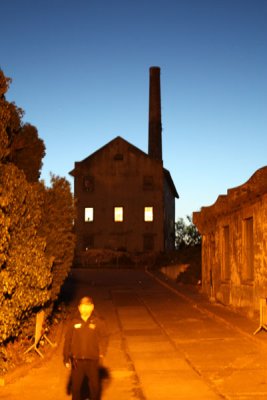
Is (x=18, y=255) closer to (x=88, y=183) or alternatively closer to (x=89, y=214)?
(x=89, y=214)

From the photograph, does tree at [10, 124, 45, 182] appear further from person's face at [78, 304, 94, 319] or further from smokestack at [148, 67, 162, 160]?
smokestack at [148, 67, 162, 160]

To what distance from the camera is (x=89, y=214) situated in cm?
5850

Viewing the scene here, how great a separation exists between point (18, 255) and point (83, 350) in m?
4.35

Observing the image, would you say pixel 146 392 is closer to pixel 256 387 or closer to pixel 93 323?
pixel 256 387

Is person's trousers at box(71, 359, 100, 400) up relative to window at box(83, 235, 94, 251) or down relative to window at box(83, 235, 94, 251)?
down

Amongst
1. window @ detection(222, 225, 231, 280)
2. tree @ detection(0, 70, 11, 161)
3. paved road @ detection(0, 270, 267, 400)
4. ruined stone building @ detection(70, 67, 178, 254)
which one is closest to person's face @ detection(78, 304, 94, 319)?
paved road @ detection(0, 270, 267, 400)

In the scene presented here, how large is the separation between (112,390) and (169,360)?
2882 mm

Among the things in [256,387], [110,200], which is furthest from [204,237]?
[110,200]

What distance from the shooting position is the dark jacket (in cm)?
721

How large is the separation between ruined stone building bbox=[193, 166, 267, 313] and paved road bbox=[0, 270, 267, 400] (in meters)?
1.13

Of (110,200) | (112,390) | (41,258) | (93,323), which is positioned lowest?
(112,390)

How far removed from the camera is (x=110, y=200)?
58.3 meters

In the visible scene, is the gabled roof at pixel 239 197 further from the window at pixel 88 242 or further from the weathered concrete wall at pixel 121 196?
the window at pixel 88 242

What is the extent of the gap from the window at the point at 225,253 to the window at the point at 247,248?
106 inches
